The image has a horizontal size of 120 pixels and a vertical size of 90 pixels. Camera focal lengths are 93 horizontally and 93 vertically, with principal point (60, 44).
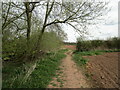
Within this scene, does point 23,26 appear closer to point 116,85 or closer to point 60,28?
point 60,28

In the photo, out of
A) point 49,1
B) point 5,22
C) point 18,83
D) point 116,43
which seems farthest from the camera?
point 116,43

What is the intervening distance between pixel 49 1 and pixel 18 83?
4.44 metres

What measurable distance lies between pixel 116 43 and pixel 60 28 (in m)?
16.0

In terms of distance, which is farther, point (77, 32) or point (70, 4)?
point (77, 32)

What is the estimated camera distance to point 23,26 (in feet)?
15.9

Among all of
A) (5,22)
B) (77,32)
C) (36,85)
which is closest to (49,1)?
(77,32)

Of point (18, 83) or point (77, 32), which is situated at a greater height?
point (77, 32)

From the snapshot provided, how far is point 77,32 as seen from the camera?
A: 5477mm

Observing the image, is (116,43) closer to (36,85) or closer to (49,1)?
(49,1)

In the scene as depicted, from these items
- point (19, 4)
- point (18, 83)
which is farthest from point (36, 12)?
point (18, 83)

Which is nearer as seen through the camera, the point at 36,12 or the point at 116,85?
the point at 116,85

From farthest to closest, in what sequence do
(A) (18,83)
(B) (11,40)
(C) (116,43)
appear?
1. (C) (116,43)
2. (A) (18,83)
3. (B) (11,40)

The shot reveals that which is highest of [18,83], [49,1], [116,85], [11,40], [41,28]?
[49,1]

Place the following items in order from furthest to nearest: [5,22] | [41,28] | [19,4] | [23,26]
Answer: [41,28] < [23,26] < [19,4] < [5,22]
